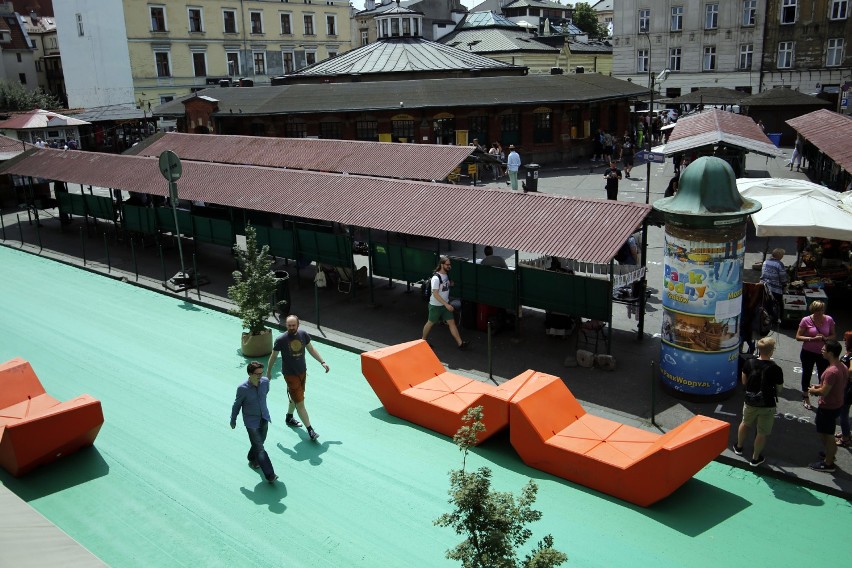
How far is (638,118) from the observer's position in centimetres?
4922

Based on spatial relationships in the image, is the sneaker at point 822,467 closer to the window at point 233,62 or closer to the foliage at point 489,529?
the foliage at point 489,529

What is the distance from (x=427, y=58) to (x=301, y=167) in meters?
24.4

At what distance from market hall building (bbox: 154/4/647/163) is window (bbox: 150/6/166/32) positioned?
26334 millimetres

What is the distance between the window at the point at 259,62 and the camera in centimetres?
7138

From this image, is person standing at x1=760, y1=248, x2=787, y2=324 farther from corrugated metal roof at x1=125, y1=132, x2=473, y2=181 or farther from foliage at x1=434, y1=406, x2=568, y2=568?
foliage at x1=434, y1=406, x2=568, y2=568

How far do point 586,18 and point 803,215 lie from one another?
111m

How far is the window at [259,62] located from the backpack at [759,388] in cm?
6902

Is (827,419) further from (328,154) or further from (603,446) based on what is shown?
(328,154)

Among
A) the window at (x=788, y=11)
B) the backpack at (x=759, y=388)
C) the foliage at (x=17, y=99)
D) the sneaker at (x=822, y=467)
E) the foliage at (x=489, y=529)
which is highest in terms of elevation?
the window at (x=788, y=11)

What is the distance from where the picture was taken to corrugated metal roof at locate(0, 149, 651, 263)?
13.2 meters

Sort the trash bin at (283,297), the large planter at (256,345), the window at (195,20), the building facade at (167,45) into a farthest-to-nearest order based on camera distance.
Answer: the window at (195,20), the building facade at (167,45), the trash bin at (283,297), the large planter at (256,345)

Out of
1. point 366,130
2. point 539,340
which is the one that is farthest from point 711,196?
point 366,130

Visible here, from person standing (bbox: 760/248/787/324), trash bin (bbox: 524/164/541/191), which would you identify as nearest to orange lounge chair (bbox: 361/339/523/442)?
person standing (bbox: 760/248/787/324)

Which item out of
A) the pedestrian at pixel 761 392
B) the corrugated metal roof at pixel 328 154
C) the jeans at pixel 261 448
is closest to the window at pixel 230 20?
the corrugated metal roof at pixel 328 154
